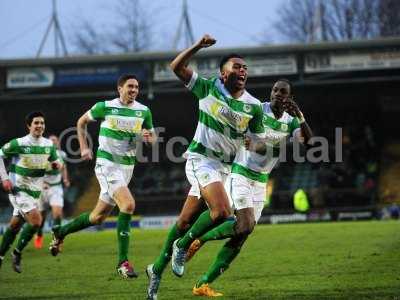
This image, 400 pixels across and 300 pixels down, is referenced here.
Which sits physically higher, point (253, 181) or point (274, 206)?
point (253, 181)

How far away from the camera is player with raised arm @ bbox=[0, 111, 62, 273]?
556 inches

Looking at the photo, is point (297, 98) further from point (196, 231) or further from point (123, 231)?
point (196, 231)

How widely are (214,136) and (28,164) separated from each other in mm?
6111

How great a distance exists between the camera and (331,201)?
3259 centimetres

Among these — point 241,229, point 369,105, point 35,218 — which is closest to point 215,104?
point 241,229

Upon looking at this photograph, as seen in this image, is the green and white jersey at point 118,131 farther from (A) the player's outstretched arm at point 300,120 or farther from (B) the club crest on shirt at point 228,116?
(B) the club crest on shirt at point 228,116

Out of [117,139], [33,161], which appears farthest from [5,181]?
[117,139]

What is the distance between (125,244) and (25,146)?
3993 mm

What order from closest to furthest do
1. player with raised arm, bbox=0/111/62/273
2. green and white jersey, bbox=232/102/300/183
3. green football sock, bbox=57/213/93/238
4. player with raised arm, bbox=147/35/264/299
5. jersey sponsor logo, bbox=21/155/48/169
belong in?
player with raised arm, bbox=147/35/264/299
green and white jersey, bbox=232/102/300/183
green football sock, bbox=57/213/93/238
player with raised arm, bbox=0/111/62/273
jersey sponsor logo, bbox=21/155/48/169

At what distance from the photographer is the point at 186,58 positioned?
28.7 ft

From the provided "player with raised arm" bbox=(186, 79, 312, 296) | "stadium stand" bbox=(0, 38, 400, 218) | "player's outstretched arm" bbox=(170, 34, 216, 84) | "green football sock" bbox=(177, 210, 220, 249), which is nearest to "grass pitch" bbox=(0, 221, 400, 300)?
"player with raised arm" bbox=(186, 79, 312, 296)

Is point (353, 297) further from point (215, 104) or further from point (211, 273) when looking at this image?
point (215, 104)

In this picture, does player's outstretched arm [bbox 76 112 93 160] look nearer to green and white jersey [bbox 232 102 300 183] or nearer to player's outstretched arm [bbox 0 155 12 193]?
player's outstretched arm [bbox 0 155 12 193]

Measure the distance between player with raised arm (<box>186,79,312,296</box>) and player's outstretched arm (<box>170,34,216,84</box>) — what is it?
1.32m
